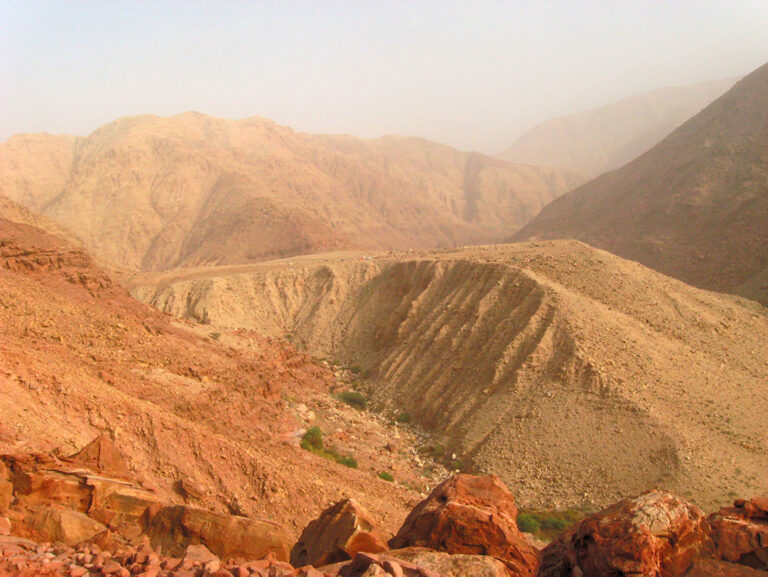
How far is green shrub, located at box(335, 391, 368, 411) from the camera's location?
2506 cm

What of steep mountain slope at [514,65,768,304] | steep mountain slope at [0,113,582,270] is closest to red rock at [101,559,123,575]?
steep mountain slope at [514,65,768,304]

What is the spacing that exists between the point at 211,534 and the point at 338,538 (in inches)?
69.2

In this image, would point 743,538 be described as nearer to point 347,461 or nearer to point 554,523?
point 554,523

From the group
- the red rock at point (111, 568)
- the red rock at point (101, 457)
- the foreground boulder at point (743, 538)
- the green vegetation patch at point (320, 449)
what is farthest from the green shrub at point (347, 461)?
the red rock at point (111, 568)

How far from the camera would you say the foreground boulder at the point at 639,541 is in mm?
6840

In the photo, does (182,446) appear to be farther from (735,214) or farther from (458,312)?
(735,214)

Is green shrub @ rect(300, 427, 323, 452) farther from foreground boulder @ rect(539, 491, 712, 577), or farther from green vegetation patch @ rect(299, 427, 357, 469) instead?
foreground boulder @ rect(539, 491, 712, 577)

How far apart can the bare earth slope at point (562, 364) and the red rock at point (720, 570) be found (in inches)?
397

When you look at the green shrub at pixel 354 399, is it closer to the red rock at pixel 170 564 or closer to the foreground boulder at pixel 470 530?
the foreground boulder at pixel 470 530

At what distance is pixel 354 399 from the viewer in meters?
25.4

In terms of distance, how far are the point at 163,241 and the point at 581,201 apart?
50.3 metres

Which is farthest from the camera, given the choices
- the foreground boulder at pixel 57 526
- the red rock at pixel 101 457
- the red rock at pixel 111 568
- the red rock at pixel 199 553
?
the red rock at pixel 101 457

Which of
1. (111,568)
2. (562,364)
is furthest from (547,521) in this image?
(111,568)

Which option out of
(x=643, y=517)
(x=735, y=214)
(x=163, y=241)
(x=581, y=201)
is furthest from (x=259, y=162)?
(x=643, y=517)
